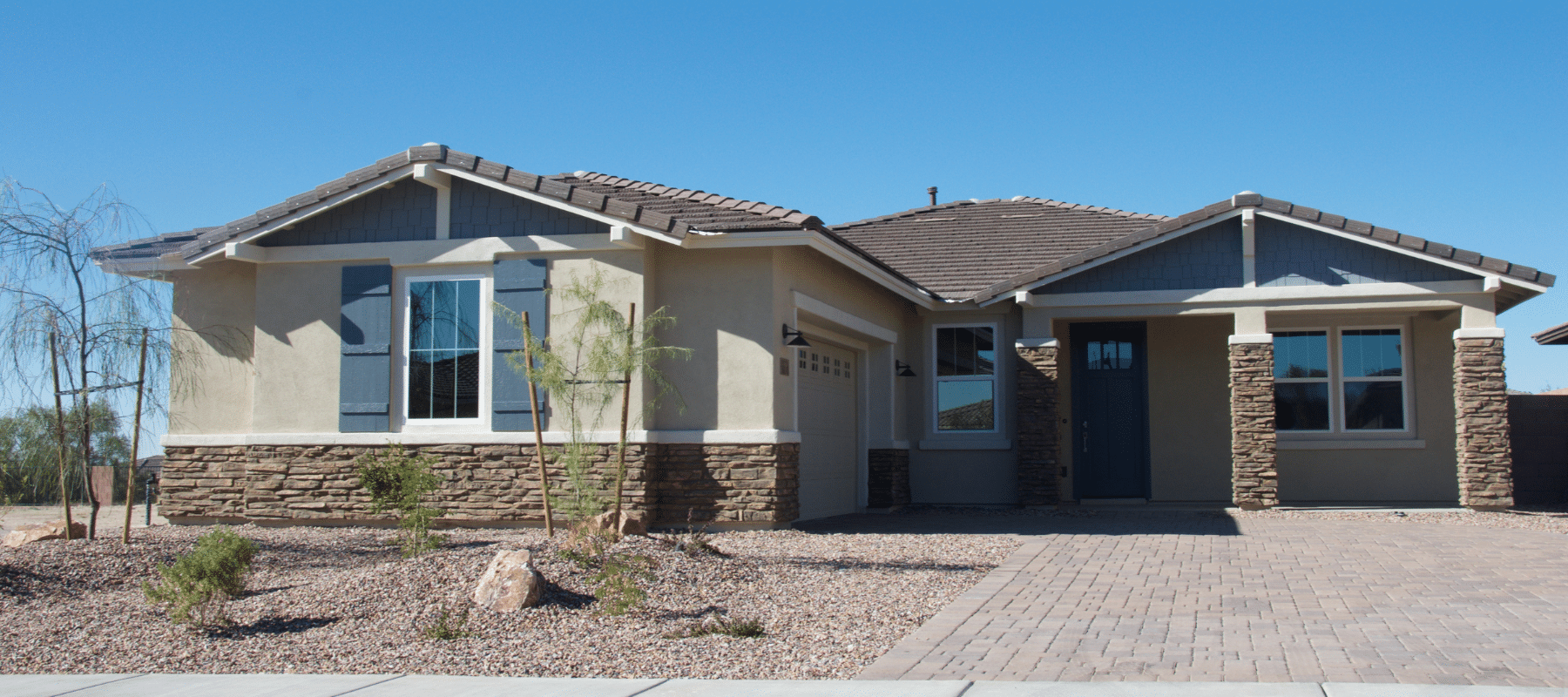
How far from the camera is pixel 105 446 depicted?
1022 cm

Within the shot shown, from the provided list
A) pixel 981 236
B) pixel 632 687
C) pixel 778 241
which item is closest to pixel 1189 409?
pixel 981 236

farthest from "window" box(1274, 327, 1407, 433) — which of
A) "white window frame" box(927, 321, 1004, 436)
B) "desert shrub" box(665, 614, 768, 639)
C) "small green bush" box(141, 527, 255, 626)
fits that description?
"small green bush" box(141, 527, 255, 626)

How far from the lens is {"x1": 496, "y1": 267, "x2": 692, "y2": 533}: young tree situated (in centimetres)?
979

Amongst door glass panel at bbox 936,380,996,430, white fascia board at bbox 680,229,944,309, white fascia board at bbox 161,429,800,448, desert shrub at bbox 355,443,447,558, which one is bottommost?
desert shrub at bbox 355,443,447,558

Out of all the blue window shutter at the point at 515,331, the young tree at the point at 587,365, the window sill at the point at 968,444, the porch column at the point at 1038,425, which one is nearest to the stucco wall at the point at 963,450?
the window sill at the point at 968,444

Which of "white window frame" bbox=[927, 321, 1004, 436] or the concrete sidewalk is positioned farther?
"white window frame" bbox=[927, 321, 1004, 436]

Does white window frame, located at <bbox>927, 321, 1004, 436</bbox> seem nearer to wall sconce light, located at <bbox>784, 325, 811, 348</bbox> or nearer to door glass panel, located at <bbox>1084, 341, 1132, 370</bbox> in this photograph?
door glass panel, located at <bbox>1084, 341, 1132, 370</bbox>

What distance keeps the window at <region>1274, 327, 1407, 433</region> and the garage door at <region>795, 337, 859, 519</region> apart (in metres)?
5.62

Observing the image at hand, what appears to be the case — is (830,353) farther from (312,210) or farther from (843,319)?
(312,210)

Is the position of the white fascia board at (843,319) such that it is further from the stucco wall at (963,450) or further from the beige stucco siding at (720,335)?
the stucco wall at (963,450)

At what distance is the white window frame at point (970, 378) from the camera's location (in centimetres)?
1578

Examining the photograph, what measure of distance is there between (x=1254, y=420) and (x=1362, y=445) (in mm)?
2227

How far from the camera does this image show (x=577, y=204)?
1131 cm

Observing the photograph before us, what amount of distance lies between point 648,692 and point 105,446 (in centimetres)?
749
